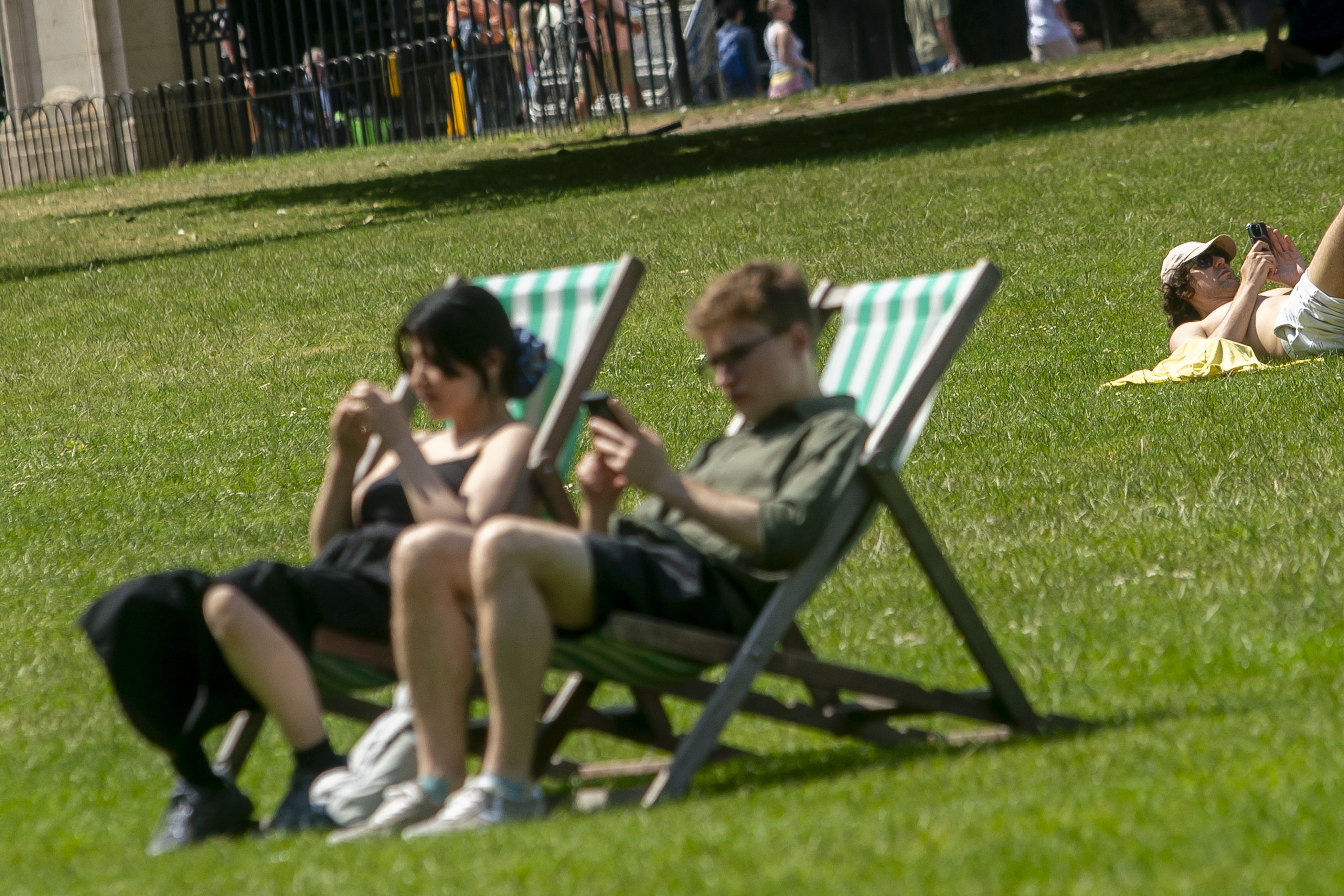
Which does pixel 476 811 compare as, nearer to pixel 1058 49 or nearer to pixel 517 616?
pixel 517 616

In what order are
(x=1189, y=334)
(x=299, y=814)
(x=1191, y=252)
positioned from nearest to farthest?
(x=299, y=814), (x=1191, y=252), (x=1189, y=334)

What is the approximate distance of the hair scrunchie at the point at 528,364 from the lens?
15.3 feet

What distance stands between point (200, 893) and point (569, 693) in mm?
1038

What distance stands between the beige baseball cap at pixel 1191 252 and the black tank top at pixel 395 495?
187 inches

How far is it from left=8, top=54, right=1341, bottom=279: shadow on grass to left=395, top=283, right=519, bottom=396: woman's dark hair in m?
11.9

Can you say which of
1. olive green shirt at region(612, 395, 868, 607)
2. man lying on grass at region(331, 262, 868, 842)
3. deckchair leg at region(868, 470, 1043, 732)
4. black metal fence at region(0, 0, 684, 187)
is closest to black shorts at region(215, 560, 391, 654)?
man lying on grass at region(331, 262, 868, 842)

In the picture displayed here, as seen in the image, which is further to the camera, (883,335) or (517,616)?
(883,335)

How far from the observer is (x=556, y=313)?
16.0 ft

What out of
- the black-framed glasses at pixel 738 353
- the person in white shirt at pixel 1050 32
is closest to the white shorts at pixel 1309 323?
the black-framed glasses at pixel 738 353

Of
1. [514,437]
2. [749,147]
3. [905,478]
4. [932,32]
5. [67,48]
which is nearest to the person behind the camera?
[514,437]

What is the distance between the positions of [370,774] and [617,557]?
0.67 m

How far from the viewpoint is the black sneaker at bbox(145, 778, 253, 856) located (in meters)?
3.99

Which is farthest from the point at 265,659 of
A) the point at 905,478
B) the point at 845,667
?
the point at 905,478

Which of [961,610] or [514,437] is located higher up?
[514,437]
